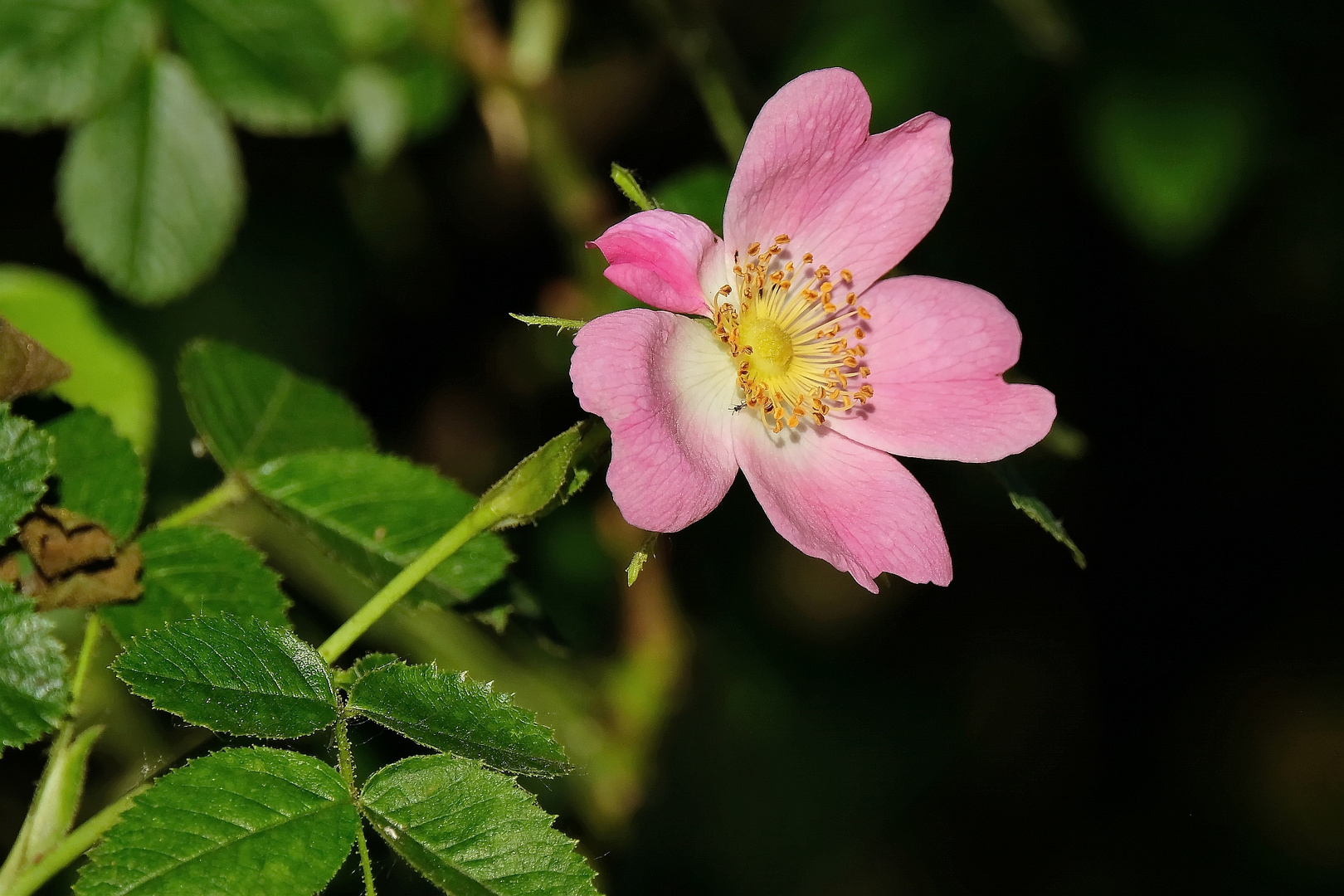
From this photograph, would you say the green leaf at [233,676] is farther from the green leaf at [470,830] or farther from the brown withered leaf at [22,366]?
the brown withered leaf at [22,366]

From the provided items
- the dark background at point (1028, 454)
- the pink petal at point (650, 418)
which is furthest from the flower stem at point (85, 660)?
the dark background at point (1028, 454)

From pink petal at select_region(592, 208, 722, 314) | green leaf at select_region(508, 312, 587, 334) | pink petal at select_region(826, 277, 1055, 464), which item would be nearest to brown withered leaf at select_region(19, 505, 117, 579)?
green leaf at select_region(508, 312, 587, 334)

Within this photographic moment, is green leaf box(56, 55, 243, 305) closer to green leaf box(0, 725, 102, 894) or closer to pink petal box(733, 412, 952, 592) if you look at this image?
green leaf box(0, 725, 102, 894)

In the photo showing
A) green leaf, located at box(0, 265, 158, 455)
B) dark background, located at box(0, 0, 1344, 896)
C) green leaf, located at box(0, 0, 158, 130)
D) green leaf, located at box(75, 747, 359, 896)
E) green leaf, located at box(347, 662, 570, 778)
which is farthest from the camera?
dark background, located at box(0, 0, 1344, 896)

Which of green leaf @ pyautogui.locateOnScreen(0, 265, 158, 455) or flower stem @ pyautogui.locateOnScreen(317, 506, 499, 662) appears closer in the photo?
flower stem @ pyautogui.locateOnScreen(317, 506, 499, 662)

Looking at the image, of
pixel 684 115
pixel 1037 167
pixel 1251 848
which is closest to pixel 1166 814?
pixel 1251 848
